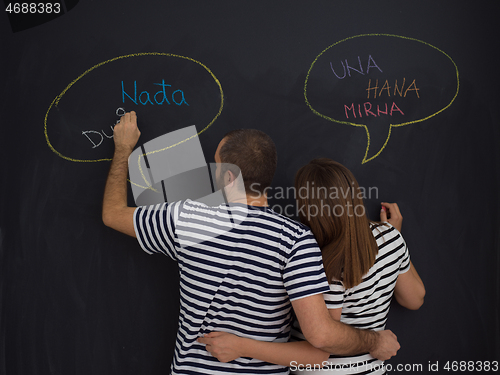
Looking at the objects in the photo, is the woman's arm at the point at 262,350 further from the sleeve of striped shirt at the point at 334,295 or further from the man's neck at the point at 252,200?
the man's neck at the point at 252,200

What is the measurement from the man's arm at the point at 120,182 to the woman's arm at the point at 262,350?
459 mm

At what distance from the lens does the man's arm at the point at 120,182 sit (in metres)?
1.23

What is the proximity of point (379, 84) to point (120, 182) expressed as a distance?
1173mm

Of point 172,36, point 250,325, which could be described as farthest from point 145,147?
point 250,325

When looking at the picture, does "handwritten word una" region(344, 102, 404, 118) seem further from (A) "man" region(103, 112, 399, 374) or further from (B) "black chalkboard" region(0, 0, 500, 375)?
(A) "man" region(103, 112, 399, 374)

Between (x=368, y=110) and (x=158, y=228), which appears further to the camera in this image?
(x=368, y=110)

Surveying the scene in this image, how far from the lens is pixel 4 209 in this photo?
1.48 metres

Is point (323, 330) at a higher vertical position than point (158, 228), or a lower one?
lower

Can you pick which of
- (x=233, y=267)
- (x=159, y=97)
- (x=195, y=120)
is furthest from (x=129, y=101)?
(x=233, y=267)

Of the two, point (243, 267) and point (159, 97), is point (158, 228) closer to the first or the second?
point (243, 267)

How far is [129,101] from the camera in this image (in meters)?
1.47

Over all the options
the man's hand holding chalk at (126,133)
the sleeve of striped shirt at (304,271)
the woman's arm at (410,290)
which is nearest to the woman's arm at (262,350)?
the sleeve of striped shirt at (304,271)

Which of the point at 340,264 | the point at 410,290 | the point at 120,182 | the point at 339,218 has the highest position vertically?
the point at 120,182

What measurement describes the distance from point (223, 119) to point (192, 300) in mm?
758
